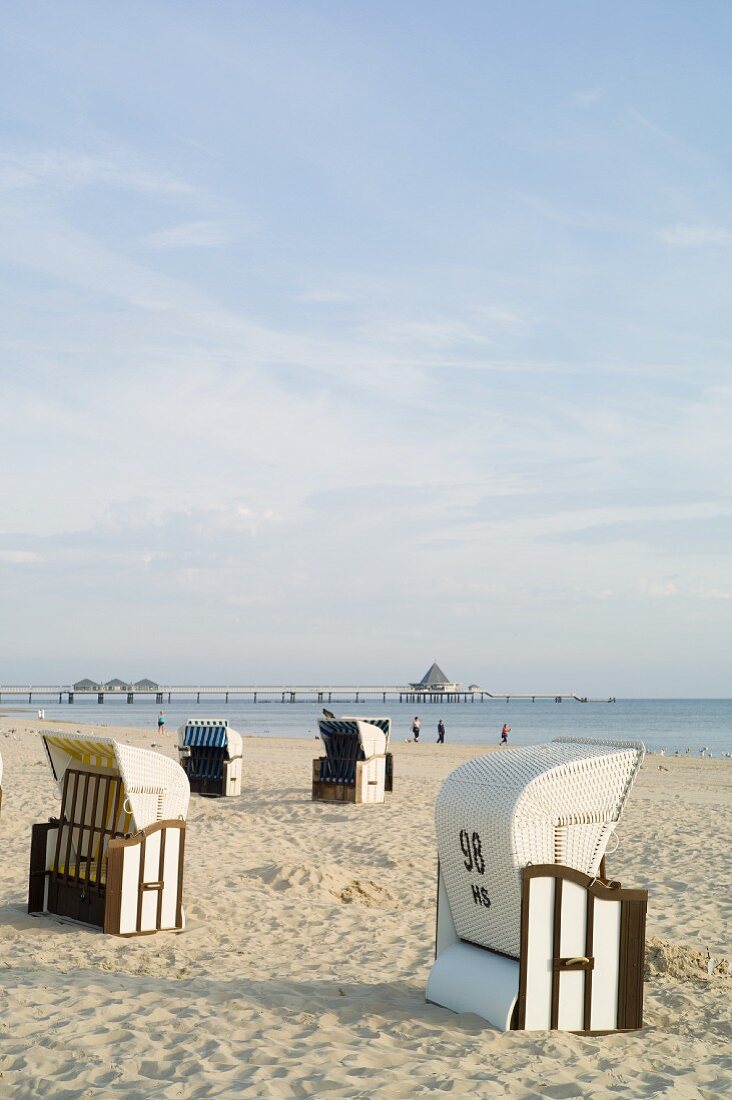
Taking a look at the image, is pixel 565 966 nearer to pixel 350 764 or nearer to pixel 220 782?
pixel 350 764

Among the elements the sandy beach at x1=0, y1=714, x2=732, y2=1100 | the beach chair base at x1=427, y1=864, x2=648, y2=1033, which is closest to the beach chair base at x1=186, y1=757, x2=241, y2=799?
the sandy beach at x1=0, y1=714, x2=732, y2=1100

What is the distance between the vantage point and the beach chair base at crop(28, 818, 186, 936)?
26.3 feet

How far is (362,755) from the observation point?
60.3 feet

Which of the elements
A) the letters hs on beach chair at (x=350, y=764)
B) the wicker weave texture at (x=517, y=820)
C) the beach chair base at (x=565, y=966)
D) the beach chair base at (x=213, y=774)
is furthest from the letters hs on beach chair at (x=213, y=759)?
the beach chair base at (x=565, y=966)

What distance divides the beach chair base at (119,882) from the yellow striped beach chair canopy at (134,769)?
0.46 ft

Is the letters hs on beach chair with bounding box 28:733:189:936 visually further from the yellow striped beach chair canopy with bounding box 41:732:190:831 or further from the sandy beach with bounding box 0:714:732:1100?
the sandy beach with bounding box 0:714:732:1100

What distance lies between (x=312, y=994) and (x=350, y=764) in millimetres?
11480

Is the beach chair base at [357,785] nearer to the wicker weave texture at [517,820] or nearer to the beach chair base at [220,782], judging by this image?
the beach chair base at [220,782]

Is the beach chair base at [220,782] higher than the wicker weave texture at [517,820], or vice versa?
the wicker weave texture at [517,820]

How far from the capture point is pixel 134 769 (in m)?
8.07

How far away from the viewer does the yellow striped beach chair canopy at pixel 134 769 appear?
805 cm

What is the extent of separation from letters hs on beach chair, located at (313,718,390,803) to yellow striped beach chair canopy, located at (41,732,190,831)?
30.5 ft

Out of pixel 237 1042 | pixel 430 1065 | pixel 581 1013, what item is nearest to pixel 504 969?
pixel 581 1013

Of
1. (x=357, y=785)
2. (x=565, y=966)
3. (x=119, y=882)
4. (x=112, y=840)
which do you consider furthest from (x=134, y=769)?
(x=357, y=785)
